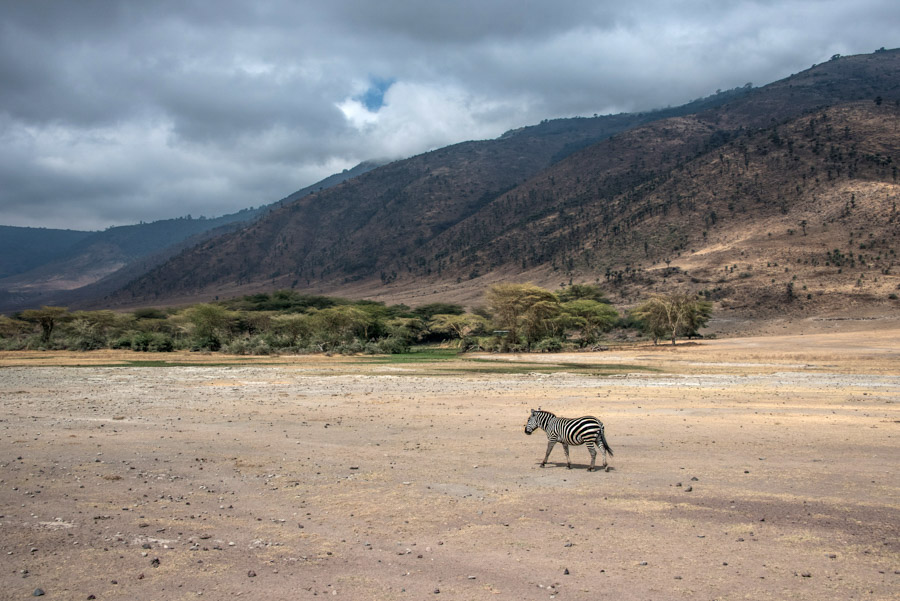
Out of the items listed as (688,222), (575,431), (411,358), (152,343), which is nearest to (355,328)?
(411,358)

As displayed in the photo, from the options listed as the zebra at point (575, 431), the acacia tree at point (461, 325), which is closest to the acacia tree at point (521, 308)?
the acacia tree at point (461, 325)

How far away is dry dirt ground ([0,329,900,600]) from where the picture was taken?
245 inches

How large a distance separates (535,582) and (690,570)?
5.89ft

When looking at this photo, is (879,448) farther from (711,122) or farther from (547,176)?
(711,122)

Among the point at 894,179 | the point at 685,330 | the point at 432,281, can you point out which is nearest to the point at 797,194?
the point at 894,179

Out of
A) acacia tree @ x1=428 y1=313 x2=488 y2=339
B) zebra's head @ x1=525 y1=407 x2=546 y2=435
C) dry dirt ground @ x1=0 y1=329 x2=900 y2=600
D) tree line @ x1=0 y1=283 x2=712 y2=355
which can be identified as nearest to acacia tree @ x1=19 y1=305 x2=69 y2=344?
tree line @ x1=0 y1=283 x2=712 y2=355

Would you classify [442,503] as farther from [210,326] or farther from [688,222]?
[688,222]

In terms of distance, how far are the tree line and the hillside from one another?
72.6 feet

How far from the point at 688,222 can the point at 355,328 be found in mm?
68226

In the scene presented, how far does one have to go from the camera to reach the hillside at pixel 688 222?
83.0m

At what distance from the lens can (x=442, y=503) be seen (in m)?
8.86

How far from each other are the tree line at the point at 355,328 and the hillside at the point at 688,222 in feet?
72.6

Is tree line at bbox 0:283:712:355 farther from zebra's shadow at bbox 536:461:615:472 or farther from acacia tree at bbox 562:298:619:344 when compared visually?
zebra's shadow at bbox 536:461:615:472

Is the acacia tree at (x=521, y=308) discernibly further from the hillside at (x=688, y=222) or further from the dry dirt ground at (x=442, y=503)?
the dry dirt ground at (x=442, y=503)
